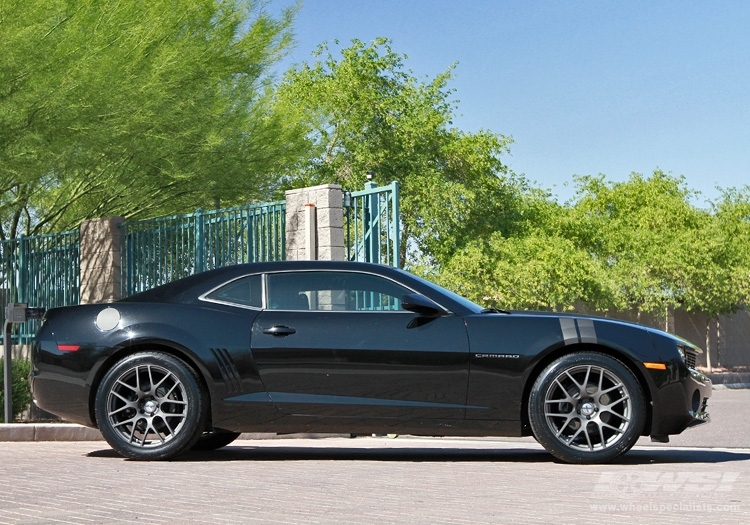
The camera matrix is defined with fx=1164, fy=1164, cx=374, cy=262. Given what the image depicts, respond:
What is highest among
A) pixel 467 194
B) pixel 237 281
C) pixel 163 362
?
pixel 467 194

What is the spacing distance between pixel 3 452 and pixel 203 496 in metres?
3.94

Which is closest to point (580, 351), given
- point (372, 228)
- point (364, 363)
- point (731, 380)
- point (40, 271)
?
point (364, 363)

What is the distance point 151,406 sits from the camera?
28.5 feet

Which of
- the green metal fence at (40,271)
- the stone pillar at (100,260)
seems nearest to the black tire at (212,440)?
the stone pillar at (100,260)

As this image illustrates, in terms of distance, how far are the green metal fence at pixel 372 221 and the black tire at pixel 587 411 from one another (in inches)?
175

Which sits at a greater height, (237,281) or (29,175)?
(29,175)

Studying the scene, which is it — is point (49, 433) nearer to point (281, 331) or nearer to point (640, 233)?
point (281, 331)

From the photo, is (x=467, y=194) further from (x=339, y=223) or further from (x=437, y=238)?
(x=339, y=223)

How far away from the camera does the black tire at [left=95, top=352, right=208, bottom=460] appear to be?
8.62m

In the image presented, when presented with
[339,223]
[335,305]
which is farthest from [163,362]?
[339,223]

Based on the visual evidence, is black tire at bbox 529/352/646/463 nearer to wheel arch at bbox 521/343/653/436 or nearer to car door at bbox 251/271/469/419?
wheel arch at bbox 521/343/653/436

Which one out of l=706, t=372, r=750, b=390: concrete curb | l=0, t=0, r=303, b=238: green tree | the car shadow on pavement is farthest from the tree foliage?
the car shadow on pavement

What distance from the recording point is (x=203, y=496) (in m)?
6.62

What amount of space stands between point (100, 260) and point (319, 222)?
13.6ft
